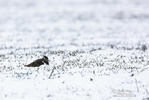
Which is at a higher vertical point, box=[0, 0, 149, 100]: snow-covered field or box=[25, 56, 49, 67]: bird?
box=[25, 56, 49, 67]: bird

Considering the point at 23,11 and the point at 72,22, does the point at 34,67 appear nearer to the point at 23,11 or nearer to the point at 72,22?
the point at 72,22

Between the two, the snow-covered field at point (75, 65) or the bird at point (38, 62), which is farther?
the bird at point (38, 62)

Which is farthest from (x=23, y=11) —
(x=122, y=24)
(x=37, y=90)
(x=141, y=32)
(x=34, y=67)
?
(x=37, y=90)

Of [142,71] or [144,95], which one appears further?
[142,71]

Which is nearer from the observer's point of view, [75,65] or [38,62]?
[75,65]

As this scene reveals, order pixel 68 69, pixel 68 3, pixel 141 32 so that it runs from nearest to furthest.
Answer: pixel 68 69 < pixel 141 32 < pixel 68 3

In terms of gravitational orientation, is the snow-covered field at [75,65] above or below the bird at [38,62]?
below

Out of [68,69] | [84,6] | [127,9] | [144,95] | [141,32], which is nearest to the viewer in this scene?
[144,95]

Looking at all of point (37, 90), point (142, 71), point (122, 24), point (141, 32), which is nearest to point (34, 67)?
point (37, 90)

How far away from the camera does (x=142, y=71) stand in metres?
11.2

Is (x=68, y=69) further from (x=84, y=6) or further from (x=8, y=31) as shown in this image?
(x=84, y=6)

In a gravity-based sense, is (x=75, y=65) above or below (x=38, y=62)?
below

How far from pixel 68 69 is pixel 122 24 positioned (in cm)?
1929

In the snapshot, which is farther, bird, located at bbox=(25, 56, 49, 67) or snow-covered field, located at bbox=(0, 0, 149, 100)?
bird, located at bbox=(25, 56, 49, 67)
